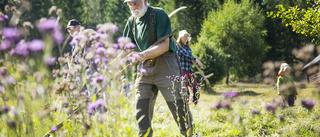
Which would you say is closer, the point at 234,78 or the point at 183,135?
the point at 183,135

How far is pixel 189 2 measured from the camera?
34781 mm

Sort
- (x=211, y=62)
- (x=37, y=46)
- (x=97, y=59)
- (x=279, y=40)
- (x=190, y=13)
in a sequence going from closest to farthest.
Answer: (x=37, y=46)
(x=97, y=59)
(x=211, y=62)
(x=190, y=13)
(x=279, y=40)

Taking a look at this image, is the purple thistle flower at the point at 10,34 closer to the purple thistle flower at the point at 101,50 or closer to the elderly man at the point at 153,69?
the purple thistle flower at the point at 101,50

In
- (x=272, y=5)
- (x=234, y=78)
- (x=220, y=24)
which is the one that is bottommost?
(x=234, y=78)

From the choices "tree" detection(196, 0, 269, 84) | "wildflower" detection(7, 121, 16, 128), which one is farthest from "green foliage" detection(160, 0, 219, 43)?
"wildflower" detection(7, 121, 16, 128)

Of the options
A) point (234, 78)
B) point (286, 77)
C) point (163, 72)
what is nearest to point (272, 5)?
point (234, 78)

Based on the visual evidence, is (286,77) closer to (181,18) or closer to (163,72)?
(163,72)

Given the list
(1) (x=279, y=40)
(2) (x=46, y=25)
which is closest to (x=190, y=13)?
(1) (x=279, y=40)

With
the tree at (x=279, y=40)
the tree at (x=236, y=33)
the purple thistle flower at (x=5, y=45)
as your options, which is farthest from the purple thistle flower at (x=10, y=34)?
the tree at (x=279, y=40)

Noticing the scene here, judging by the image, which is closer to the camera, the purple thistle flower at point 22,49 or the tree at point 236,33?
the purple thistle flower at point 22,49

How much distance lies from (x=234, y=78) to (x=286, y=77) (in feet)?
78.3

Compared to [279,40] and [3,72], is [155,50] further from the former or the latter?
[279,40]

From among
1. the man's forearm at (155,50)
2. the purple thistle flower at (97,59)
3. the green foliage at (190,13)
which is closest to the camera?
the purple thistle flower at (97,59)

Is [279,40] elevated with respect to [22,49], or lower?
elevated
